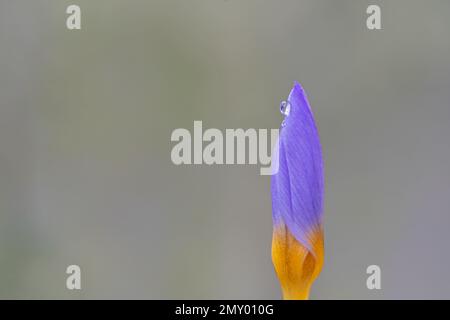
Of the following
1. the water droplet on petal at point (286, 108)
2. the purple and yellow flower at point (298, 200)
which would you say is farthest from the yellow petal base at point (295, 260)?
the water droplet on petal at point (286, 108)

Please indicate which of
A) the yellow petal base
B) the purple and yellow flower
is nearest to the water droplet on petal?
the purple and yellow flower

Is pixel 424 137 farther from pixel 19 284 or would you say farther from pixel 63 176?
pixel 19 284

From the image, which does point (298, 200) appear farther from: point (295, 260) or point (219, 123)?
point (219, 123)

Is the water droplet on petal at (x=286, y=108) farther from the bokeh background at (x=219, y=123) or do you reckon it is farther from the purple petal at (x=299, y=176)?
the bokeh background at (x=219, y=123)

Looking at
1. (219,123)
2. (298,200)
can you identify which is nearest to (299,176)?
(298,200)

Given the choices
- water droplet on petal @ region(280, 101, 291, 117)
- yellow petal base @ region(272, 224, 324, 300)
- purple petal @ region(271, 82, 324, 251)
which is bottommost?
yellow petal base @ region(272, 224, 324, 300)

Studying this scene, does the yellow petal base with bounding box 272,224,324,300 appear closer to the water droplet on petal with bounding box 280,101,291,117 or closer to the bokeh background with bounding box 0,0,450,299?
the water droplet on petal with bounding box 280,101,291,117
